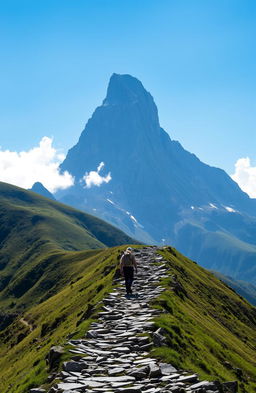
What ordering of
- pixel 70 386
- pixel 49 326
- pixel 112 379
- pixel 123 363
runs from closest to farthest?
pixel 70 386 → pixel 112 379 → pixel 123 363 → pixel 49 326

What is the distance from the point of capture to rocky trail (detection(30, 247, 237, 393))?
16875 mm

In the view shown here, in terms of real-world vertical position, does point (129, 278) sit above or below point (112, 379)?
above

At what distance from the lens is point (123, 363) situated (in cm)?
1988

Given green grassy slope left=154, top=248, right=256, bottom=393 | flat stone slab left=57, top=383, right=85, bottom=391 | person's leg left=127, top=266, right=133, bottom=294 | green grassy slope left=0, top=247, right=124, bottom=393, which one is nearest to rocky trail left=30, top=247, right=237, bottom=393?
flat stone slab left=57, top=383, right=85, bottom=391

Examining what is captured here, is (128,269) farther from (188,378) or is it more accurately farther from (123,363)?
(188,378)

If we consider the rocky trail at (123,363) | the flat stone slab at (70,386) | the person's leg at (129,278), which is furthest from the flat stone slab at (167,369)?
the person's leg at (129,278)

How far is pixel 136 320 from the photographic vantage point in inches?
1075

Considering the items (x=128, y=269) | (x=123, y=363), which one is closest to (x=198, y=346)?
(x=128, y=269)

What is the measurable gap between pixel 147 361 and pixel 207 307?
4126cm

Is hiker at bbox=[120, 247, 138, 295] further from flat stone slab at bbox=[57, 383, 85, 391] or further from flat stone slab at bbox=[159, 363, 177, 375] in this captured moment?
flat stone slab at bbox=[57, 383, 85, 391]

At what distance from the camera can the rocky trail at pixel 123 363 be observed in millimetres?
16875

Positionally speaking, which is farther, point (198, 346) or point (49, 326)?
point (49, 326)

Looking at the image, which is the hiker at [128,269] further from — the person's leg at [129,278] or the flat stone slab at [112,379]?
the flat stone slab at [112,379]

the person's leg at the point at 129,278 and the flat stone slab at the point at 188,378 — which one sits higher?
the person's leg at the point at 129,278
